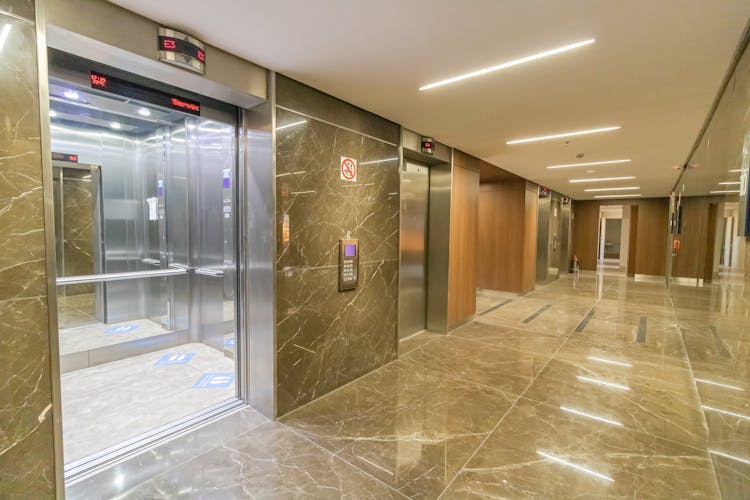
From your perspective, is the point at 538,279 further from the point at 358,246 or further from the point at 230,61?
the point at 230,61

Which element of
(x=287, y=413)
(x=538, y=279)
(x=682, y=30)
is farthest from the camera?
(x=538, y=279)

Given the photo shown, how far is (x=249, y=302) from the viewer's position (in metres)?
2.97

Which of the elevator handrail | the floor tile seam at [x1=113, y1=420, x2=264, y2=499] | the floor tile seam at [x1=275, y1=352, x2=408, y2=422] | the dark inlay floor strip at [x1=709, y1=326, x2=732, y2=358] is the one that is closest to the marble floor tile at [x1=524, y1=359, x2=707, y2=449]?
the dark inlay floor strip at [x1=709, y1=326, x2=732, y2=358]

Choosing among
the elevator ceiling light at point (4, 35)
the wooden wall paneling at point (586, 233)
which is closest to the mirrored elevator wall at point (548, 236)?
the wooden wall paneling at point (586, 233)

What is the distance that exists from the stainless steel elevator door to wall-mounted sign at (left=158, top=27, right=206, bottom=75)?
3.12 m

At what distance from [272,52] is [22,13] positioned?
130 centimetres

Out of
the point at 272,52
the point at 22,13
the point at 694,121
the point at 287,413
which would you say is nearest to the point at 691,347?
the point at 694,121

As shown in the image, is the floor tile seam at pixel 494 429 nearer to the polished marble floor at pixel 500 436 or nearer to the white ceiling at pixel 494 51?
the polished marble floor at pixel 500 436

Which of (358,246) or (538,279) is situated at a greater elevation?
(358,246)

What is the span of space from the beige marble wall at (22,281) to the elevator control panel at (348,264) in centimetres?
217

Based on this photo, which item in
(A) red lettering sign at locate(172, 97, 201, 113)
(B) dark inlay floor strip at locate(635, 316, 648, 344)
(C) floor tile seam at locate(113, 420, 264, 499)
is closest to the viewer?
(C) floor tile seam at locate(113, 420, 264, 499)

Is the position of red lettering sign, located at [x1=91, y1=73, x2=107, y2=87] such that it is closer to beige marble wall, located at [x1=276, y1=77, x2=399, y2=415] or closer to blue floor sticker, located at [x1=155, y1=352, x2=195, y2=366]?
beige marble wall, located at [x1=276, y1=77, x2=399, y2=415]

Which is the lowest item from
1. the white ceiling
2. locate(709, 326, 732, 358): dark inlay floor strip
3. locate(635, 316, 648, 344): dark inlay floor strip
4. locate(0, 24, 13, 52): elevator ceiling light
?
locate(635, 316, 648, 344): dark inlay floor strip

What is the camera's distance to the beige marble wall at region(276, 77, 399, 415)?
9.45 ft
